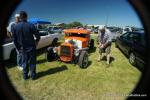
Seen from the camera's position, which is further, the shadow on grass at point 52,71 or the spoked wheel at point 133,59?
the spoked wheel at point 133,59

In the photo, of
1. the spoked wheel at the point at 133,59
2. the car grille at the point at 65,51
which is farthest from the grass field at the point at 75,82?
the car grille at the point at 65,51

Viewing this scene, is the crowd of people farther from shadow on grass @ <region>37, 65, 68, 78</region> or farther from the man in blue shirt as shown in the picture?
shadow on grass @ <region>37, 65, 68, 78</region>

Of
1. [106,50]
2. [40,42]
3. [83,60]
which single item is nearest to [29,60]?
[83,60]

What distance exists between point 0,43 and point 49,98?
2.77 meters

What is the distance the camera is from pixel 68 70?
251 inches

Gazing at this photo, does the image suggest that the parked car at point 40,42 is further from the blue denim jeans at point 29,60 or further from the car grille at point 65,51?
the car grille at point 65,51

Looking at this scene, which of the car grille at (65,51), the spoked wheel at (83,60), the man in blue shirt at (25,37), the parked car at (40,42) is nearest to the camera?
the man in blue shirt at (25,37)

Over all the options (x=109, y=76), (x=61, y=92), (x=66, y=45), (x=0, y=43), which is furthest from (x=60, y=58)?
(x=0, y=43)

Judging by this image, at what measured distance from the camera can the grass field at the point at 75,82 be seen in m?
4.32

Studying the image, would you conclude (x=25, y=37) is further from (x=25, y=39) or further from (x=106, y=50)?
(x=106, y=50)

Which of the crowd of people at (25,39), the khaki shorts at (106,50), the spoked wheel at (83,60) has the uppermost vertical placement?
the crowd of people at (25,39)

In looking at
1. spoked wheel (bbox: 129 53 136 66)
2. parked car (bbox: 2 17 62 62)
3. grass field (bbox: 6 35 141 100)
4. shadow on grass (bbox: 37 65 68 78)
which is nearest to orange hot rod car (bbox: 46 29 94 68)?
grass field (bbox: 6 35 141 100)

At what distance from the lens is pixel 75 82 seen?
5.20 meters

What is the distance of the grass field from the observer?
14.2 ft
